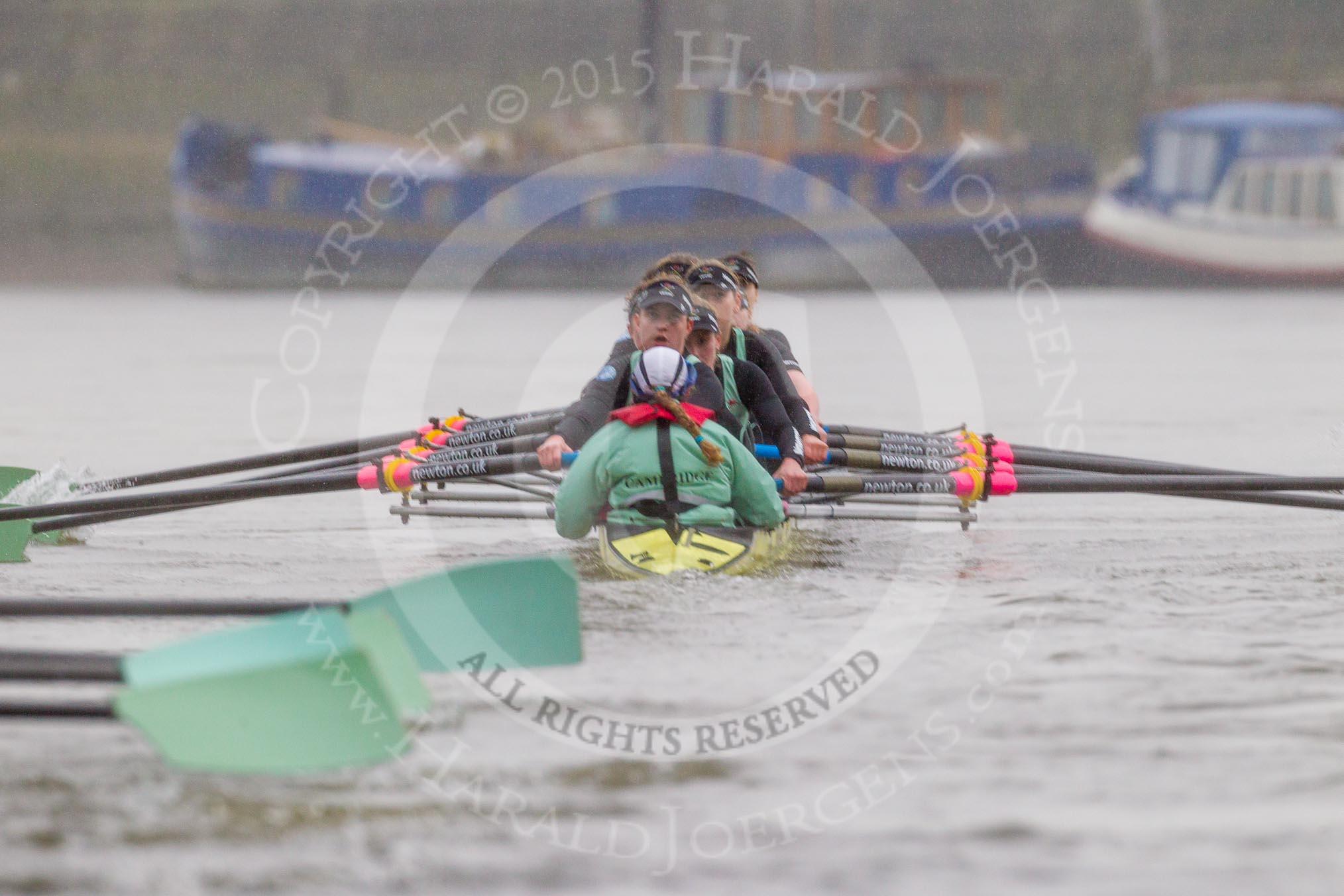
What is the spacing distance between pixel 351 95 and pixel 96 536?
58766 mm

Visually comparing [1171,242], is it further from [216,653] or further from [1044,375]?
[216,653]

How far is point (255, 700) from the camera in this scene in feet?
17.6

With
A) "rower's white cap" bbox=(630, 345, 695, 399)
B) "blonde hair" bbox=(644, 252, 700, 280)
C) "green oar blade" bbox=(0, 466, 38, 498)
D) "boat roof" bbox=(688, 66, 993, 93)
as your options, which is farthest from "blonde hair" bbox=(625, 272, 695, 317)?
"boat roof" bbox=(688, 66, 993, 93)

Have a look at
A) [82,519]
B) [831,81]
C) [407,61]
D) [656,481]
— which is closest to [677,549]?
[656,481]

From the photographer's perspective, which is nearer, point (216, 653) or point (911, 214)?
point (216, 653)

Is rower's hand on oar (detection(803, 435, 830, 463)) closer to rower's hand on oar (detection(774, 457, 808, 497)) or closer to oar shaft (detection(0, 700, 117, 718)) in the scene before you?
rower's hand on oar (detection(774, 457, 808, 497))

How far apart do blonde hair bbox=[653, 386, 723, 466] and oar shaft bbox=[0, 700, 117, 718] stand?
3404 millimetres

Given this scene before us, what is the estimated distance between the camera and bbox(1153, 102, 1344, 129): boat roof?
43594 millimetres

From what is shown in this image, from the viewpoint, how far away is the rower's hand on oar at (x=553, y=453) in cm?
855

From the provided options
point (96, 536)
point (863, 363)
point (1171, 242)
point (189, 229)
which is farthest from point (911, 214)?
point (96, 536)

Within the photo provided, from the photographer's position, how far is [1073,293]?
139 feet

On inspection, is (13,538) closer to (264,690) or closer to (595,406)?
(595,406)

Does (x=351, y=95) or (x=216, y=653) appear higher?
(x=351, y=95)

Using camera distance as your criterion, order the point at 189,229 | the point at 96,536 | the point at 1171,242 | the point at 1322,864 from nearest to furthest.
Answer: the point at 1322,864
the point at 96,536
the point at 1171,242
the point at 189,229
